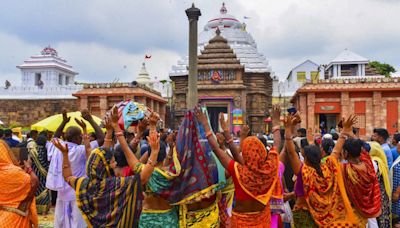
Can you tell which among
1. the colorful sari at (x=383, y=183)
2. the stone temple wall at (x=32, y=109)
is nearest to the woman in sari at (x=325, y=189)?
the colorful sari at (x=383, y=183)

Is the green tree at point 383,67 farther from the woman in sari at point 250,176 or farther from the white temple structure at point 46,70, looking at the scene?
the woman in sari at point 250,176

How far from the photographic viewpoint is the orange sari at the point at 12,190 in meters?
3.51

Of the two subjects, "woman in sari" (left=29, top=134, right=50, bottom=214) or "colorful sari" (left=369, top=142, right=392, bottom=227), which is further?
"woman in sari" (left=29, top=134, right=50, bottom=214)

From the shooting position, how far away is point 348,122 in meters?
4.38

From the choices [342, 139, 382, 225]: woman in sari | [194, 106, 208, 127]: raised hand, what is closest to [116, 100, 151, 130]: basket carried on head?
[194, 106, 208, 127]: raised hand

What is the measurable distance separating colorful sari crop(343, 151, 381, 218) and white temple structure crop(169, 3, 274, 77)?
86.5ft

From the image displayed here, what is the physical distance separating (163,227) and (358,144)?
225 centimetres

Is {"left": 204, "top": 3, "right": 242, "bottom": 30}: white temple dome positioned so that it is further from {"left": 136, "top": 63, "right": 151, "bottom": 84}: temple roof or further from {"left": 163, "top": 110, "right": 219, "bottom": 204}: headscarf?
{"left": 163, "top": 110, "right": 219, "bottom": 204}: headscarf

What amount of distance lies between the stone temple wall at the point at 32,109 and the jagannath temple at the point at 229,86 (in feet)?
30.7

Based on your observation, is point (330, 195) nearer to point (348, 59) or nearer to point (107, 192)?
point (107, 192)

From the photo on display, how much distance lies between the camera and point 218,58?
1148 inches

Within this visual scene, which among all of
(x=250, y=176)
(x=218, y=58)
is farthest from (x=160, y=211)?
(x=218, y=58)

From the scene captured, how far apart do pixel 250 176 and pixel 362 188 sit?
4.07 ft

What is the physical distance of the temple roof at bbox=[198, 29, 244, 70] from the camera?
94.3 feet
